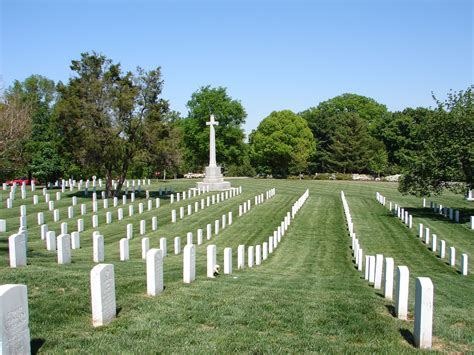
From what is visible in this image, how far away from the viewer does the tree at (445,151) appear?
101 feet

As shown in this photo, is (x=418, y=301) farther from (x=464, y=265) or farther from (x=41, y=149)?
(x=41, y=149)

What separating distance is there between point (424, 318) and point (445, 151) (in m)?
26.4

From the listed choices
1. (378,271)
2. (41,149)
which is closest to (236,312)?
(378,271)

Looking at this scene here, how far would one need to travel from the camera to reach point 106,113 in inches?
1508

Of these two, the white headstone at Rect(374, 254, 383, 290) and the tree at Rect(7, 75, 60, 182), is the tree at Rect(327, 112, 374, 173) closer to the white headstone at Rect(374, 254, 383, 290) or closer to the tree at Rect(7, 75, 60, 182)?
the tree at Rect(7, 75, 60, 182)

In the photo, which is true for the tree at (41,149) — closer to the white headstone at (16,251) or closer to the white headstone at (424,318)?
the white headstone at (16,251)

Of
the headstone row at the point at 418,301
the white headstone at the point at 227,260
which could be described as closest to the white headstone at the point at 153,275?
the headstone row at the point at 418,301

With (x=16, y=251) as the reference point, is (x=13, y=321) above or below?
above

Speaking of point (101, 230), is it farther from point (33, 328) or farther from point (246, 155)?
point (246, 155)

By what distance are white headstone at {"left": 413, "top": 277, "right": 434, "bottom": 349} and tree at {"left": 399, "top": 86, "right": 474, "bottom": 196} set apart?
81.2 ft

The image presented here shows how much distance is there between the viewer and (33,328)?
6973 millimetres

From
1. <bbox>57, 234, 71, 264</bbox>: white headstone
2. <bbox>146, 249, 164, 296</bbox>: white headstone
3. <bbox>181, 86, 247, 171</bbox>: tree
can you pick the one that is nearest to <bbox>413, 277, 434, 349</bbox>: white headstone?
<bbox>146, 249, 164, 296</bbox>: white headstone

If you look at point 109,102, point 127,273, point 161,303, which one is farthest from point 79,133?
point 161,303

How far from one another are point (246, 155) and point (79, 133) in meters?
54.0
